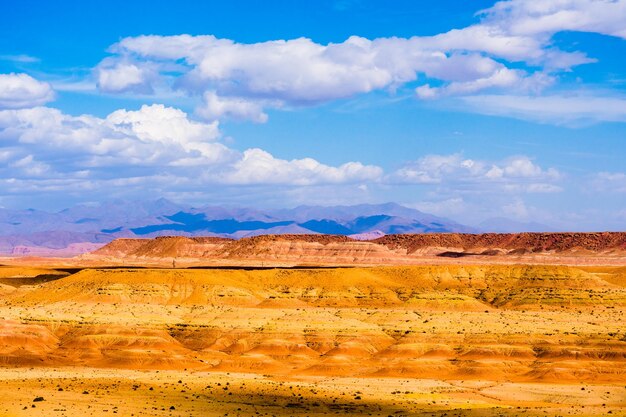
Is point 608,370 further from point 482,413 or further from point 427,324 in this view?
point 482,413

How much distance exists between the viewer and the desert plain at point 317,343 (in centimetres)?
7796

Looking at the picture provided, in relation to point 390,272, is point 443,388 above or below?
below

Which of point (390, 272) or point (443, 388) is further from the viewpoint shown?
point (390, 272)

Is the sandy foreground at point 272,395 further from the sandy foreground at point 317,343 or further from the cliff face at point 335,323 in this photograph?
the cliff face at point 335,323

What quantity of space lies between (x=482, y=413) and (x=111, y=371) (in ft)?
154

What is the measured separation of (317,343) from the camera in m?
115

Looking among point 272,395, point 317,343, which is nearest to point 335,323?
point 317,343

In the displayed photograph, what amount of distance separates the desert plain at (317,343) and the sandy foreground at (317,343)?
29cm

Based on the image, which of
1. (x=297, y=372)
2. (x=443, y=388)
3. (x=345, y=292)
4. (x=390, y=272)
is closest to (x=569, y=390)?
(x=443, y=388)

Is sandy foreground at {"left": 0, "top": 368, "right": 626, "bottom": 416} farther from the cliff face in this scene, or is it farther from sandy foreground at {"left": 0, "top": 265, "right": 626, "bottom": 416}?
the cliff face

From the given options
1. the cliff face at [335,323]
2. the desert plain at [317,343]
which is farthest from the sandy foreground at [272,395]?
the cliff face at [335,323]

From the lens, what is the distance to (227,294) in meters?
148

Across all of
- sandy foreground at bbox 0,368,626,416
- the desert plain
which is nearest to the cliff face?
the desert plain

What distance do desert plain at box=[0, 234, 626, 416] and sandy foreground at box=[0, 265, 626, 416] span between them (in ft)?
0.95
